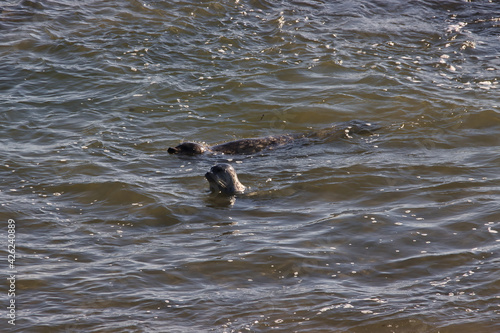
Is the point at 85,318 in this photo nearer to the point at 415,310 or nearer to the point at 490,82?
the point at 415,310

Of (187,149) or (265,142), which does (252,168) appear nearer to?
(265,142)

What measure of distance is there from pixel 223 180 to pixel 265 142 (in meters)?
1.69

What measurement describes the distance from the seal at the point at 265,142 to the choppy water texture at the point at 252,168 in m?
0.18

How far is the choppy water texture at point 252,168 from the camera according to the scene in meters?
5.45

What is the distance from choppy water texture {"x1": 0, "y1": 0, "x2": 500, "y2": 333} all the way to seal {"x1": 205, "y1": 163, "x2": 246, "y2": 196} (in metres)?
0.19

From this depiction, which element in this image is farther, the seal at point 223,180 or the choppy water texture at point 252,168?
the seal at point 223,180

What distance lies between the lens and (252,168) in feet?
28.5

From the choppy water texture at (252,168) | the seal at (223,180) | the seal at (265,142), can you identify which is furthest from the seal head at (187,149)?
the seal at (223,180)

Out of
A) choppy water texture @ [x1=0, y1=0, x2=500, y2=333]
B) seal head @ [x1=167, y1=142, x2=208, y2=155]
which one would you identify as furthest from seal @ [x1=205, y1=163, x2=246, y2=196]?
seal head @ [x1=167, y1=142, x2=208, y2=155]

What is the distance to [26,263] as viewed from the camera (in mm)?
5965

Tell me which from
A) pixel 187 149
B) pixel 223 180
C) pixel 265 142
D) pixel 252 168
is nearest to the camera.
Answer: pixel 223 180

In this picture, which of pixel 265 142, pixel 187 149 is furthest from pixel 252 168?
pixel 187 149

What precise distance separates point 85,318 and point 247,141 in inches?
179

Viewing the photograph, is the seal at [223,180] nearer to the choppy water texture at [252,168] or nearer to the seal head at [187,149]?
the choppy water texture at [252,168]
